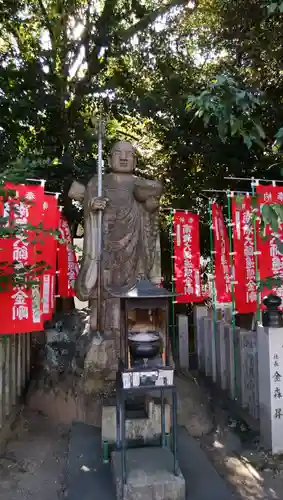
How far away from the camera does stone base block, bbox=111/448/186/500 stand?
3.50 m

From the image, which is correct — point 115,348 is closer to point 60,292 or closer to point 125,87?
point 60,292

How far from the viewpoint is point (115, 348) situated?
19.0 ft

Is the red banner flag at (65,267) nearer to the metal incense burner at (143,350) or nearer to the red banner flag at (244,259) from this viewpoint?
the red banner flag at (244,259)

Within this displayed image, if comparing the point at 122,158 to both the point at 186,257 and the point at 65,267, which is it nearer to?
the point at 65,267

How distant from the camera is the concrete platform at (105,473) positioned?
3.71 meters

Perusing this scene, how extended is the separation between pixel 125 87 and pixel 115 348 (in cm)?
625

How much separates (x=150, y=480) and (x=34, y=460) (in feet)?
6.08

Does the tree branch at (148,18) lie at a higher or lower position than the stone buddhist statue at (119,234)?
higher

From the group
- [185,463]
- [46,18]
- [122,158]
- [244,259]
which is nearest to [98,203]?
[122,158]

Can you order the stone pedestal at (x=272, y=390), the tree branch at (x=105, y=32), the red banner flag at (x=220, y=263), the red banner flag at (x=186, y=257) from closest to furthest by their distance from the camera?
the stone pedestal at (x=272, y=390) → the red banner flag at (x=220, y=263) → the red banner flag at (x=186, y=257) → the tree branch at (x=105, y=32)

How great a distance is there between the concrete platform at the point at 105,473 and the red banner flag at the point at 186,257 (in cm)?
343

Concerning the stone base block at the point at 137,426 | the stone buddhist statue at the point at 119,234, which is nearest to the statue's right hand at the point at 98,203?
the stone buddhist statue at the point at 119,234

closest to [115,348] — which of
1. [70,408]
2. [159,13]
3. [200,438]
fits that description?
[70,408]

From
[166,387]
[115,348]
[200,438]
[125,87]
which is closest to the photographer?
[166,387]
